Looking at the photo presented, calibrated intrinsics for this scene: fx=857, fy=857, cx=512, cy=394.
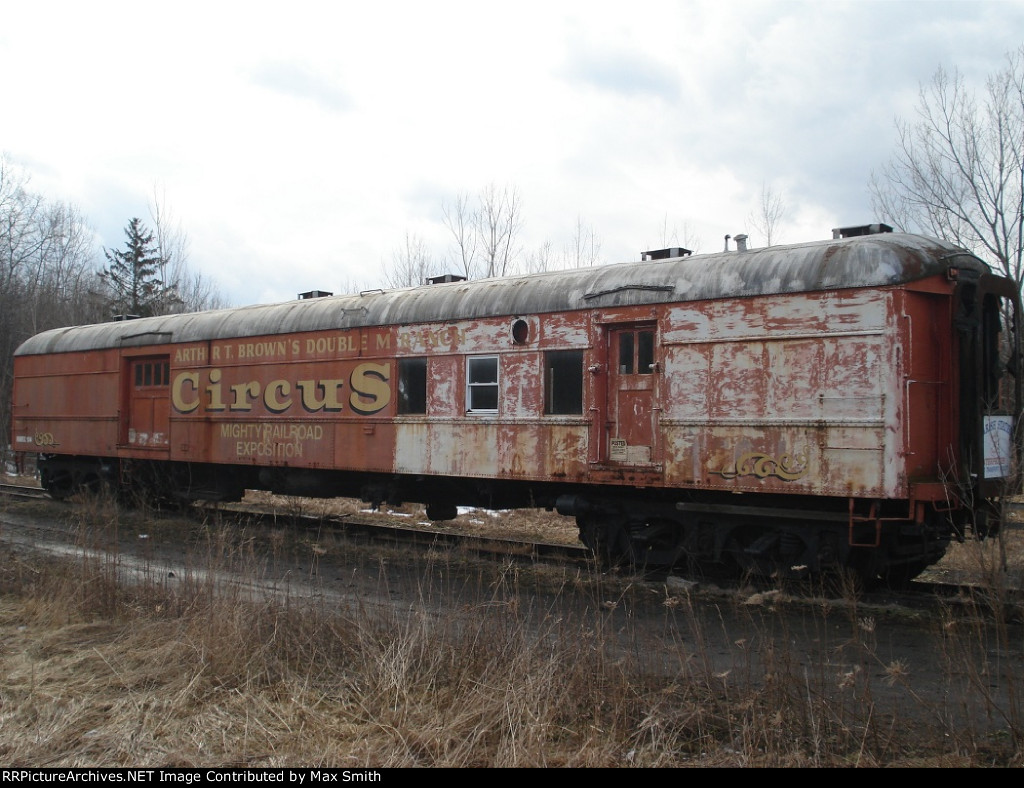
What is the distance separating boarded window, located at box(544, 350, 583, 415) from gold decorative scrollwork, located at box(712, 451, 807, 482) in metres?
1.87

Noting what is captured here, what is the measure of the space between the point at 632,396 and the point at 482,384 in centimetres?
206

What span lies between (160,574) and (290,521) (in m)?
5.71

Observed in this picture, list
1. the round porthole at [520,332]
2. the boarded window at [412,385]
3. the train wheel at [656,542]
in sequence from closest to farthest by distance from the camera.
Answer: the train wheel at [656,542] < the round porthole at [520,332] < the boarded window at [412,385]

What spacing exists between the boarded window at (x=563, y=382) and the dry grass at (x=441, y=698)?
11.4 feet

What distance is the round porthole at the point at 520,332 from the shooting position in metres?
9.99

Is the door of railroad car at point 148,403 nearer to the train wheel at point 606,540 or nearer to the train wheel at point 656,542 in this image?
the train wheel at point 606,540

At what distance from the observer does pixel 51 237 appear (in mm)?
42125

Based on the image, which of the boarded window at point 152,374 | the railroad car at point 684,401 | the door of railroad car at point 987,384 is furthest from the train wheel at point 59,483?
the door of railroad car at point 987,384

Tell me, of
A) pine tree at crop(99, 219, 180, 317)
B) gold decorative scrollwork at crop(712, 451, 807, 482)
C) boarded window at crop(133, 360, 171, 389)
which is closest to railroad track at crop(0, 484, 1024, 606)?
gold decorative scrollwork at crop(712, 451, 807, 482)

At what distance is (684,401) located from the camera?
8695 mm

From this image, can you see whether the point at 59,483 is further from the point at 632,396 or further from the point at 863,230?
the point at 863,230

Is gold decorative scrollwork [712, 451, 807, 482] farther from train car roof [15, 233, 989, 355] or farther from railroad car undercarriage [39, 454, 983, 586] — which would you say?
train car roof [15, 233, 989, 355]

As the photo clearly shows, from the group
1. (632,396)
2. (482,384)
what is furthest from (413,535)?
(632,396)

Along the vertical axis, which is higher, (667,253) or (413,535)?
(667,253)
